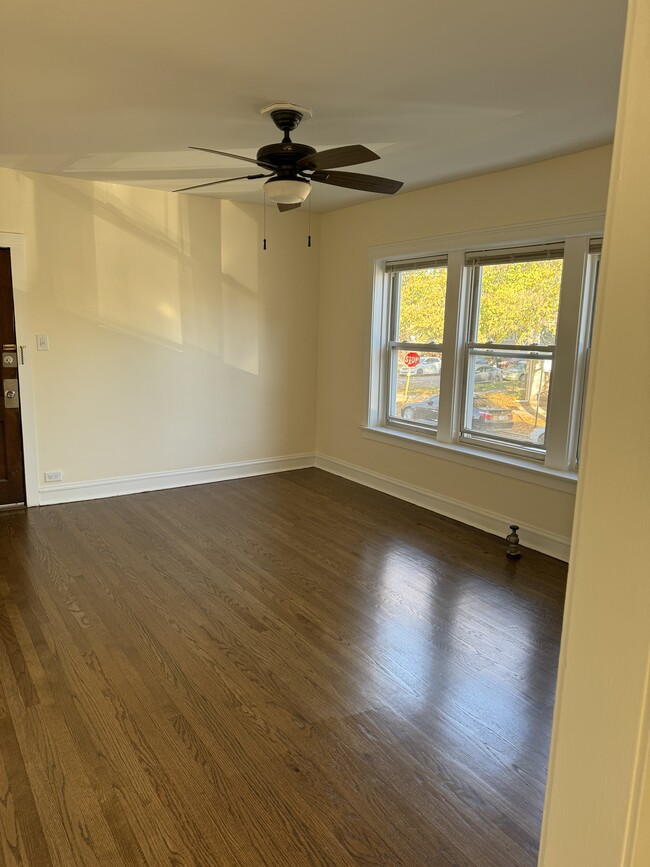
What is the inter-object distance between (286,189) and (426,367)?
7.83 ft

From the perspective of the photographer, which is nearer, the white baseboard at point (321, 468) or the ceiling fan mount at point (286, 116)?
the ceiling fan mount at point (286, 116)

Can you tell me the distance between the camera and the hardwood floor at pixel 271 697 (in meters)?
1.82

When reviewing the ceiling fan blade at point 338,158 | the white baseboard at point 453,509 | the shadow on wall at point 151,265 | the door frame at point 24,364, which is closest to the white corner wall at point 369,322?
the white baseboard at point 453,509

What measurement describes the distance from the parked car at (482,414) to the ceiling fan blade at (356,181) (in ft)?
6.37

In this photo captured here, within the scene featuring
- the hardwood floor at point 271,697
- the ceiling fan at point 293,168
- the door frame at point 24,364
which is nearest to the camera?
the hardwood floor at point 271,697

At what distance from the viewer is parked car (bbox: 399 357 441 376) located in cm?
502

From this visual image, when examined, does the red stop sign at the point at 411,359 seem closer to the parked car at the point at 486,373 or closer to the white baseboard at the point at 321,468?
the parked car at the point at 486,373

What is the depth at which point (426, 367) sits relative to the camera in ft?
16.8

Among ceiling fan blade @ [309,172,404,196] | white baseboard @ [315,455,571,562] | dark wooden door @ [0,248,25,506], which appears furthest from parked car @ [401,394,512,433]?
dark wooden door @ [0,248,25,506]

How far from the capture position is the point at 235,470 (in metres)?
5.84

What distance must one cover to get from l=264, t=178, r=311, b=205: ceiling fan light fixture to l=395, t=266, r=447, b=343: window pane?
2.01 metres

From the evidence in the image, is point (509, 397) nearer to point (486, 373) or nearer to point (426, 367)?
point (486, 373)

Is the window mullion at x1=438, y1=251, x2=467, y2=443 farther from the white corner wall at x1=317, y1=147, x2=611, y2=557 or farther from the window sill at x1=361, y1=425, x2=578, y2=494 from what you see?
the white corner wall at x1=317, y1=147, x2=611, y2=557

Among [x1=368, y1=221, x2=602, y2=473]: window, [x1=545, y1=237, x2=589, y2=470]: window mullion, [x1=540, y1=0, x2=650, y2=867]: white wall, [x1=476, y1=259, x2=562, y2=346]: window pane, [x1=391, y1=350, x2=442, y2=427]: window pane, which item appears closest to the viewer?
[x1=540, y1=0, x2=650, y2=867]: white wall
